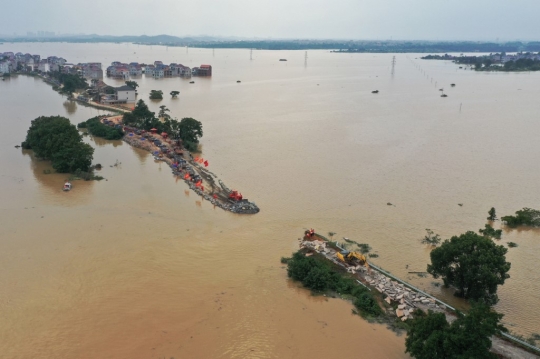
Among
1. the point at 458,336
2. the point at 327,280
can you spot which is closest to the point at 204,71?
the point at 327,280

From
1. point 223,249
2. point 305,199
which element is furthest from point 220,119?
point 223,249

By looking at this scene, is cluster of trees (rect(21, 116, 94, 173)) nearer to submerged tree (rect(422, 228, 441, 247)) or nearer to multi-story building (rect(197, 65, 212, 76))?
submerged tree (rect(422, 228, 441, 247))

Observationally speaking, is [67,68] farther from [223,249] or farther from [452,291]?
[452,291]

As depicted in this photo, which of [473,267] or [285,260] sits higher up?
[473,267]

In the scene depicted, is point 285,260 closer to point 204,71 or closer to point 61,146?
point 61,146

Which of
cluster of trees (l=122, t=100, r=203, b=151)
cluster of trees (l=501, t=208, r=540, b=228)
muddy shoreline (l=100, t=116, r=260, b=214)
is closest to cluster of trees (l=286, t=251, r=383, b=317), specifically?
muddy shoreline (l=100, t=116, r=260, b=214)

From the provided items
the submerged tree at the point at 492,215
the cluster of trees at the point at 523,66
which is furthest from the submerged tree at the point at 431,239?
the cluster of trees at the point at 523,66
